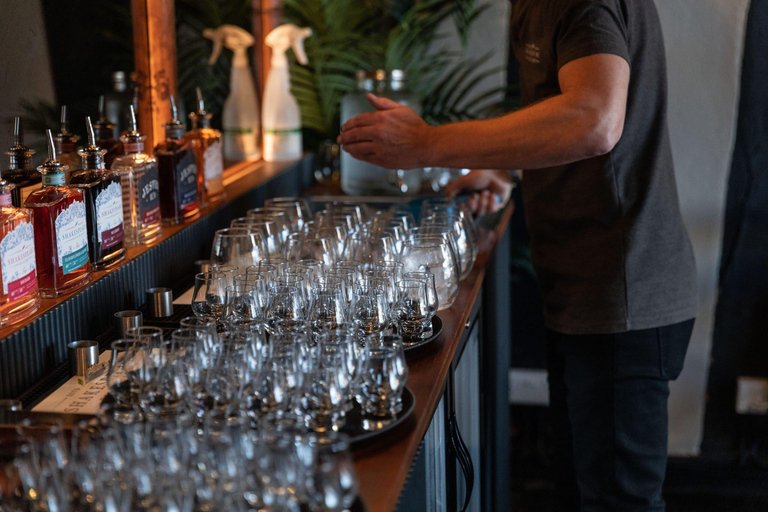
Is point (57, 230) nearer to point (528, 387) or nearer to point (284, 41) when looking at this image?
point (284, 41)

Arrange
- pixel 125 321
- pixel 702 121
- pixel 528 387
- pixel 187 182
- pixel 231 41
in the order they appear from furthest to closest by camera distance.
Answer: pixel 528 387 → pixel 702 121 → pixel 231 41 → pixel 187 182 → pixel 125 321

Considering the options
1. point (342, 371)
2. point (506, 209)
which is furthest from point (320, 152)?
point (342, 371)

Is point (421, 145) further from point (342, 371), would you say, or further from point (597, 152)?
point (342, 371)

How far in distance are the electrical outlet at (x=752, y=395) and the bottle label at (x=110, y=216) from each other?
2.53 meters

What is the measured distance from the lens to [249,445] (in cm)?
85

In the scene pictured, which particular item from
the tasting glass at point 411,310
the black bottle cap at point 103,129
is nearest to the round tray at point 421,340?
the tasting glass at point 411,310

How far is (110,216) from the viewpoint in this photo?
1474mm

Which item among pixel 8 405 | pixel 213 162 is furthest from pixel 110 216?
pixel 213 162

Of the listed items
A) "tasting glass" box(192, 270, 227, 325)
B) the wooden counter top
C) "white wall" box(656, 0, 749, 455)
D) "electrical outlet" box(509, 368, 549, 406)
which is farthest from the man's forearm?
"electrical outlet" box(509, 368, 549, 406)

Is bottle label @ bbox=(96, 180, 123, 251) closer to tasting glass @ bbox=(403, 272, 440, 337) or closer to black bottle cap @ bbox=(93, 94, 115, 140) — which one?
black bottle cap @ bbox=(93, 94, 115, 140)

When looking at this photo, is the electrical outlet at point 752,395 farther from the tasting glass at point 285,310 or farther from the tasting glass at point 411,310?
the tasting glass at point 285,310

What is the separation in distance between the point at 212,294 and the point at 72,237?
0.82ft

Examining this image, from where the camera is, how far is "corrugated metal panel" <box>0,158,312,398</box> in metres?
1.19

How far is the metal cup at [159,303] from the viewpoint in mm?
1513
